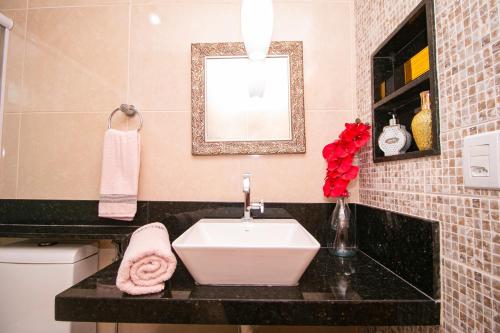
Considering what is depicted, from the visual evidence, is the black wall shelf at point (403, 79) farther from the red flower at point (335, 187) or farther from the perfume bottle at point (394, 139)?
the red flower at point (335, 187)

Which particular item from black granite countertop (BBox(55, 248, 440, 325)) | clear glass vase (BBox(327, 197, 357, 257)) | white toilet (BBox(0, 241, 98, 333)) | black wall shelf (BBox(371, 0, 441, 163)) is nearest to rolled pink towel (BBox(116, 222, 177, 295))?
black granite countertop (BBox(55, 248, 440, 325))

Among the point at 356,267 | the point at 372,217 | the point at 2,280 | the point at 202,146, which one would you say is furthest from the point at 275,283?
the point at 2,280

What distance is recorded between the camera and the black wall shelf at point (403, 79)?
0.67 meters

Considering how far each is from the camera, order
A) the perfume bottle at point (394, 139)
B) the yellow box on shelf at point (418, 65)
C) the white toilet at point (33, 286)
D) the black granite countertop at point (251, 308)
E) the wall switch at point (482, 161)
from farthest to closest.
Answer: the white toilet at point (33, 286) → the perfume bottle at point (394, 139) → the yellow box on shelf at point (418, 65) → the black granite countertop at point (251, 308) → the wall switch at point (482, 161)

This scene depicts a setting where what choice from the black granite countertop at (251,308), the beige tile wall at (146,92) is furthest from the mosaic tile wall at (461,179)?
the beige tile wall at (146,92)

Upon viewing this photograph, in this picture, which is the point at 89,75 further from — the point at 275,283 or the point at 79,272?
the point at 275,283

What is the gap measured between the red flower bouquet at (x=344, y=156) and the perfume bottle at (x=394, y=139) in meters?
0.09

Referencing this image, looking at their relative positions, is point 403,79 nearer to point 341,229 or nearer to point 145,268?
point 341,229

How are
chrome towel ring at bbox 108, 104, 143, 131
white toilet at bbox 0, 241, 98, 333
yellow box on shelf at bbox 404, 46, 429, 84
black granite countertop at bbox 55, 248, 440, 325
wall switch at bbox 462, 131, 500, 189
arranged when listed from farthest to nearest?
chrome towel ring at bbox 108, 104, 143, 131, white toilet at bbox 0, 241, 98, 333, yellow box on shelf at bbox 404, 46, 429, 84, black granite countertop at bbox 55, 248, 440, 325, wall switch at bbox 462, 131, 500, 189

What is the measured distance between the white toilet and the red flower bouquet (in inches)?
44.9

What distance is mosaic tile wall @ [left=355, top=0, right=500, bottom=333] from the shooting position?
502 mm

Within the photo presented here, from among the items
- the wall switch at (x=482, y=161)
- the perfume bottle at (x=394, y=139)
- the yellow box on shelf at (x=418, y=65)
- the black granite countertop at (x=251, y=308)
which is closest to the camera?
the wall switch at (x=482, y=161)

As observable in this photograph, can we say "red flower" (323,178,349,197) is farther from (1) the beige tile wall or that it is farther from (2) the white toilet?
(2) the white toilet

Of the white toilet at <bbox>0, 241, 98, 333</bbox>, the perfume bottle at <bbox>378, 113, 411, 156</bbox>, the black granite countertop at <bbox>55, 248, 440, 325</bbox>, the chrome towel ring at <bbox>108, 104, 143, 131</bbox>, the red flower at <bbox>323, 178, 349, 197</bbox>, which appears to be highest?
the chrome towel ring at <bbox>108, 104, 143, 131</bbox>
